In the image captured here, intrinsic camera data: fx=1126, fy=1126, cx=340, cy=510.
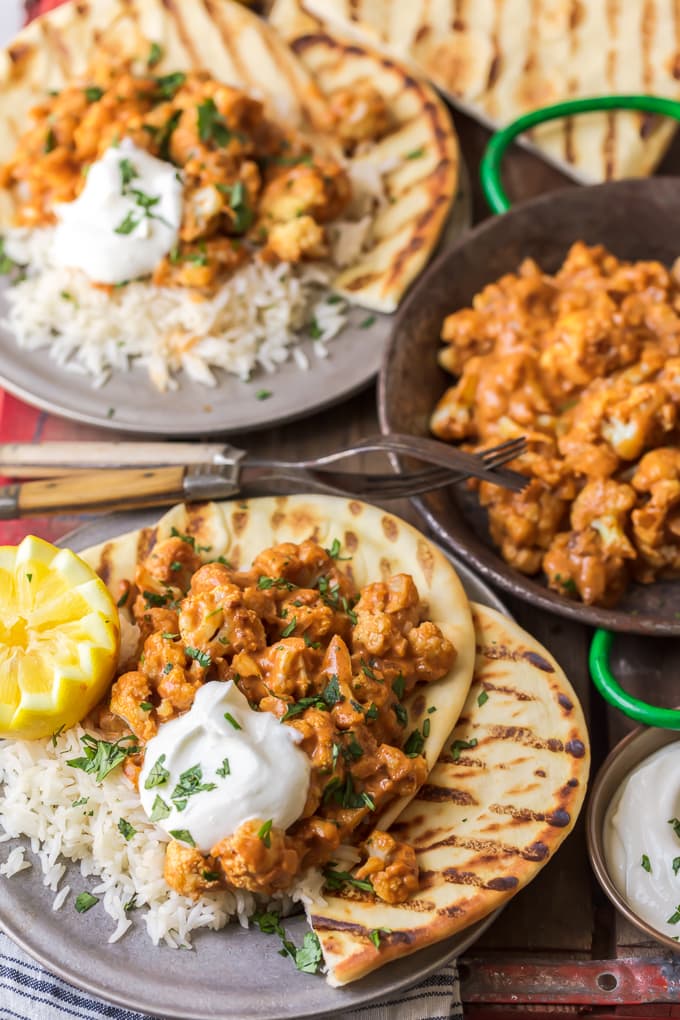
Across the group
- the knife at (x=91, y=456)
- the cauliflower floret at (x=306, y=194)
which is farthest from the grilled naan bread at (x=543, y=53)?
the knife at (x=91, y=456)

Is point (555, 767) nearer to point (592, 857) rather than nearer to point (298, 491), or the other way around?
point (592, 857)

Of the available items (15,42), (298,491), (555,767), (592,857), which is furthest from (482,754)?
(15,42)

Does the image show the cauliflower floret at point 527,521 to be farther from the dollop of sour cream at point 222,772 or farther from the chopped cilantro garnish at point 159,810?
the chopped cilantro garnish at point 159,810

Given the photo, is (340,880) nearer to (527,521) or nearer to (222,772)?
(222,772)

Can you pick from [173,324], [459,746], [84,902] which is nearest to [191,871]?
[84,902]

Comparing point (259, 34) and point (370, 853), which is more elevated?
point (259, 34)

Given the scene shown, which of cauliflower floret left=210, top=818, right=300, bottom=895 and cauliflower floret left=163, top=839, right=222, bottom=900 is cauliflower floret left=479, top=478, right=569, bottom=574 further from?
cauliflower floret left=163, top=839, right=222, bottom=900
